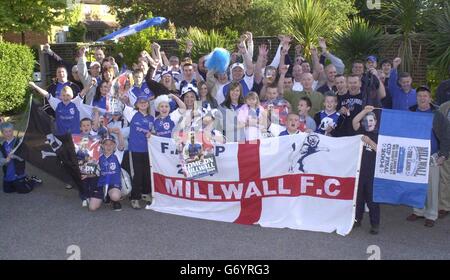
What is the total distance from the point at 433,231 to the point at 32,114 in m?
6.57

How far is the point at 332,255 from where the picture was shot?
220 inches

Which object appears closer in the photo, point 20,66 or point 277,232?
point 277,232

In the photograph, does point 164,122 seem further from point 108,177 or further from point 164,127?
point 108,177

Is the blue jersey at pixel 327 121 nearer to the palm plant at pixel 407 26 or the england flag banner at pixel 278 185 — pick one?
the england flag banner at pixel 278 185

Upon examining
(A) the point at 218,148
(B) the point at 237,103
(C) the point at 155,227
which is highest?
(B) the point at 237,103

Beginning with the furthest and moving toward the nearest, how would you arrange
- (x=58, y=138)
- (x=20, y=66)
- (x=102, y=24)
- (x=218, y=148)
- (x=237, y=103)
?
(x=102, y=24)
(x=20, y=66)
(x=58, y=138)
(x=237, y=103)
(x=218, y=148)

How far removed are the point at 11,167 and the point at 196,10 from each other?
19.8 m

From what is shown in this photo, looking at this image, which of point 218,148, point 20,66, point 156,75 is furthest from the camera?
point 20,66

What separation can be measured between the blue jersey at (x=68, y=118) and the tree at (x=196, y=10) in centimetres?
1842

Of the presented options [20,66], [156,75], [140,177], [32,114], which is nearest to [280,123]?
[140,177]

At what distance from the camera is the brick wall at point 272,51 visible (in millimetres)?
12504

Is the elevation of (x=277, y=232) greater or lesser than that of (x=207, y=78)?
lesser

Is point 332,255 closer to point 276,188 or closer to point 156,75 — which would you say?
point 276,188

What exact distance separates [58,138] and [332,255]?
16.1 feet
